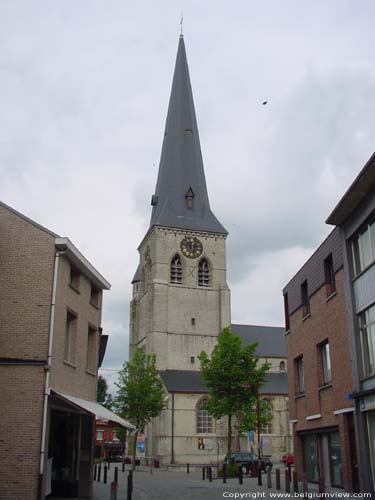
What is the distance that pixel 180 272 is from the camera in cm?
5700

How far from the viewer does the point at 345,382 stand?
17.4 metres

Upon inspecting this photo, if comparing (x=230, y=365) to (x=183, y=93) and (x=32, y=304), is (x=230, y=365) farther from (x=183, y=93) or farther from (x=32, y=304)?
(x=183, y=93)

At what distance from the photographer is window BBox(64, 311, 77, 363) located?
57.7 feet

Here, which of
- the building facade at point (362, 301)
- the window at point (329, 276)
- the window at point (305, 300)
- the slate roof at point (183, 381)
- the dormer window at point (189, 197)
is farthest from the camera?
the dormer window at point (189, 197)

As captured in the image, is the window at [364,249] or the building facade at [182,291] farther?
the building facade at [182,291]

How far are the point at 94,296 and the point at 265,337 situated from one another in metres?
45.7

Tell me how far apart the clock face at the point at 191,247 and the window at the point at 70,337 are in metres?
39.5

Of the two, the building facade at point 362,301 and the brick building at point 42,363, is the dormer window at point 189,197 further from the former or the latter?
the building facade at point 362,301

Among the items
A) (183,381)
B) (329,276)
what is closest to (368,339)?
(329,276)

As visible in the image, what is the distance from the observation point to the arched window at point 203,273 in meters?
57.4

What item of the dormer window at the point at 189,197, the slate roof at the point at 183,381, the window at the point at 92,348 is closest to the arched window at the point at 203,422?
the slate roof at the point at 183,381

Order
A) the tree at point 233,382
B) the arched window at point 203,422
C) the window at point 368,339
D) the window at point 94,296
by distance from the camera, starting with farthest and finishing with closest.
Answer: the arched window at point 203,422
the tree at point 233,382
the window at point 94,296
the window at point 368,339

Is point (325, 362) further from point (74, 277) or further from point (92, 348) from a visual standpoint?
point (74, 277)

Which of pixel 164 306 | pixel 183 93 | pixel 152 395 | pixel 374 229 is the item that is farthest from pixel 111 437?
pixel 374 229
